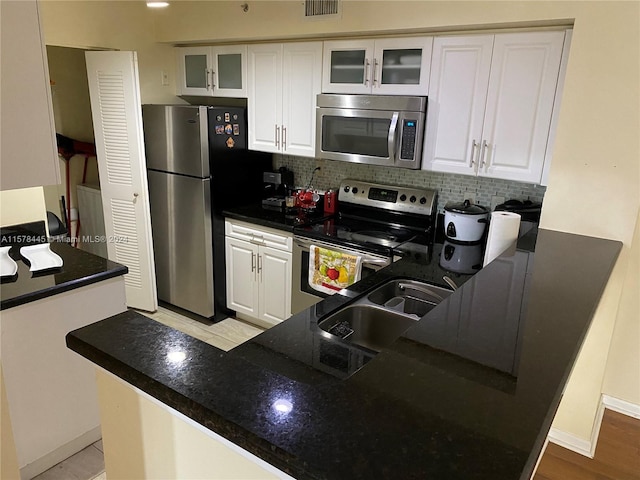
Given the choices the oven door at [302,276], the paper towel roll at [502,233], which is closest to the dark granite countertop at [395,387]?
the paper towel roll at [502,233]

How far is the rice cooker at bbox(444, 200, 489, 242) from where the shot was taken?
2.76 metres

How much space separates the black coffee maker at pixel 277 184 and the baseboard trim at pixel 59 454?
2.05 metres

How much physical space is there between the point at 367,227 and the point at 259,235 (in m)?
0.78

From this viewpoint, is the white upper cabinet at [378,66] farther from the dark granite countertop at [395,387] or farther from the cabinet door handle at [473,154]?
the dark granite countertop at [395,387]

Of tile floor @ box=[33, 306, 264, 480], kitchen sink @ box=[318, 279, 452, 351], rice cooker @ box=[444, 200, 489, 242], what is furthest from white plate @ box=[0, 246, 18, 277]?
rice cooker @ box=[444, 200, 489, 242]

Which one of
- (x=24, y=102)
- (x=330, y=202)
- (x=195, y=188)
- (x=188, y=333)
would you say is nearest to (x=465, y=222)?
(x=330, y=202)

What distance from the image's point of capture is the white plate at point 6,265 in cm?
204

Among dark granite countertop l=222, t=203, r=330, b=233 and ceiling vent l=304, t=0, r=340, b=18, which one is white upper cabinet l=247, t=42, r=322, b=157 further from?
dark granite countertop l=222, t=203, r=330, b=233

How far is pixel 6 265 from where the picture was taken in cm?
207

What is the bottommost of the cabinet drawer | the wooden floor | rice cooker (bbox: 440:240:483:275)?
the wooden floor

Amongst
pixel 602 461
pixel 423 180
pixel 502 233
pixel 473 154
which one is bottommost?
pixel 602 461

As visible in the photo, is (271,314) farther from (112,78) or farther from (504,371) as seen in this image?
(504,371)

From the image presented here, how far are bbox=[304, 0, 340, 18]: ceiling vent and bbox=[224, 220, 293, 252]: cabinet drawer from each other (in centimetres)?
139

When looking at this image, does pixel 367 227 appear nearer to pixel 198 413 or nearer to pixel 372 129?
pixel 372 129
